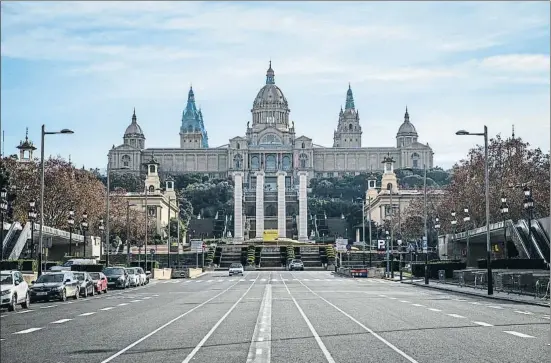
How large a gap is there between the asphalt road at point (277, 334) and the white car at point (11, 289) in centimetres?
56

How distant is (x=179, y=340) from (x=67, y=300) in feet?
76.0

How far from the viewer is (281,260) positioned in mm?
131125

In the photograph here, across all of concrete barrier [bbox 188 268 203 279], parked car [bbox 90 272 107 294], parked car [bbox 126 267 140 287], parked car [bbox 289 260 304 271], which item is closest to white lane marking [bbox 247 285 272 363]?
parked car [bbox 90 272 107 294]

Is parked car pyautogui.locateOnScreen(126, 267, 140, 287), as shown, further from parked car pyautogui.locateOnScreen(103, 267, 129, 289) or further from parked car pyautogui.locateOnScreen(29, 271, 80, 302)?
parked car pyautogui.locateOnScreen(29, 271, 80, 302)

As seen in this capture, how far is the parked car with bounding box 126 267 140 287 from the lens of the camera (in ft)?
201

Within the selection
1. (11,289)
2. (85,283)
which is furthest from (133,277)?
(11,289)

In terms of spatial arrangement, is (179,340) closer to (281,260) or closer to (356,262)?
(356,262)

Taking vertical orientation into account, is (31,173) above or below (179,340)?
above

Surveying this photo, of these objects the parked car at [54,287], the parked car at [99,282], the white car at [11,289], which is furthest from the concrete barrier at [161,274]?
the white car at [11,289]

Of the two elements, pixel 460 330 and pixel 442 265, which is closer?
pixel 460 330

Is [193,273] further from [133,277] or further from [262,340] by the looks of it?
[262,340]

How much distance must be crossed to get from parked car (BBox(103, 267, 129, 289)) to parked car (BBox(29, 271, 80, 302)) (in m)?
14.4

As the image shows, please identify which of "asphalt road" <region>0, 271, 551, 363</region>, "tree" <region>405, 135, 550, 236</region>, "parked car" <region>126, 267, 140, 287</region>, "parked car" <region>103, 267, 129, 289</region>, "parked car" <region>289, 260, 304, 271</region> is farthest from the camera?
"parked car" <region>289, 260, 304, 271</region>

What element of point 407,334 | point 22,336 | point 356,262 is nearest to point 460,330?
point 407,334
